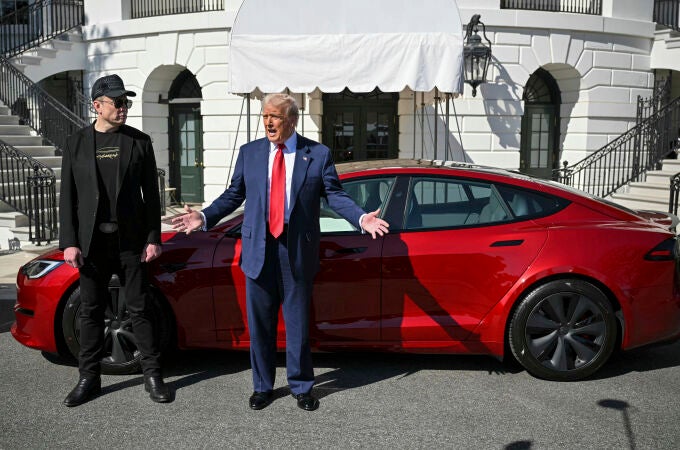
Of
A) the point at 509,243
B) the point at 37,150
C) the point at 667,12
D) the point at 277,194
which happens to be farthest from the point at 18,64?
the point at 667,12

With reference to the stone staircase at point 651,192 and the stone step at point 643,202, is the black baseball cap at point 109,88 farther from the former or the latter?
the stone staircase at point 651,192

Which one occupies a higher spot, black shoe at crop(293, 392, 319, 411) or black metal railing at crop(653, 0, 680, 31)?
black metal railing at crop(653, 0, 680, 31)

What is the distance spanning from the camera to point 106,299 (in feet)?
13.4

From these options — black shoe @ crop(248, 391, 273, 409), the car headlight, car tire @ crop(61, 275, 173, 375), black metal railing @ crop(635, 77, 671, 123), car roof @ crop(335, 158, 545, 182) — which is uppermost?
black metal railing @ crop(635, 77, 671, 123)

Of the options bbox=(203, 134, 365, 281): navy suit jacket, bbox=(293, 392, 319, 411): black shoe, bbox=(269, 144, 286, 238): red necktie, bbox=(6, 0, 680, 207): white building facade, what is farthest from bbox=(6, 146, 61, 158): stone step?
bbox=(293, 392, 319, 411): black shoe

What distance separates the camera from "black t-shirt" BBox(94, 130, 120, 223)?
3.94 m

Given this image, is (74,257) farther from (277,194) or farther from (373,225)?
(373,225)

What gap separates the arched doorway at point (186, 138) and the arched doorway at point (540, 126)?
772cm

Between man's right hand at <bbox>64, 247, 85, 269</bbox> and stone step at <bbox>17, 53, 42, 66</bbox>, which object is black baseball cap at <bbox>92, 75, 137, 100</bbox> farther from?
stone step at <bbox>17, 53, 42, 66</bbox>

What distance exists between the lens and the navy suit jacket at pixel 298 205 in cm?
381

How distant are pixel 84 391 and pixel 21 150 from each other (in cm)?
1003

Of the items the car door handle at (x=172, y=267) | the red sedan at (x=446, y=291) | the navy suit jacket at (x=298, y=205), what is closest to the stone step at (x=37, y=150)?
the red sedan at (x=446, y=291)

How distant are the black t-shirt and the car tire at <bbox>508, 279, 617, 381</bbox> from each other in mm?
2663

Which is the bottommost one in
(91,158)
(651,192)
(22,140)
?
(651,192)
